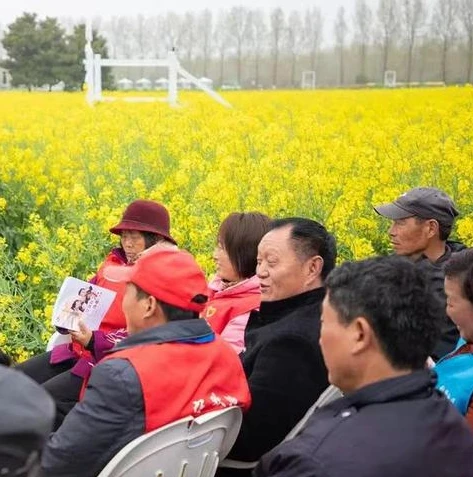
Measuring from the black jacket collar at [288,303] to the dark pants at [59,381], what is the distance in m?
0.88

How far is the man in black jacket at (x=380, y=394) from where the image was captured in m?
1.78

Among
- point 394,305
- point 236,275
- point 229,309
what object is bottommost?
point 229,309

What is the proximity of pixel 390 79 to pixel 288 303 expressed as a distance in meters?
9.87

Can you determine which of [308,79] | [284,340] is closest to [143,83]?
[308,79]

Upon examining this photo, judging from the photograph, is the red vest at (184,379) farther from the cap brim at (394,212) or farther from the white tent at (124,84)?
the white tent at (124,84)

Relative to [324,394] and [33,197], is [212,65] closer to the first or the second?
[33,197]

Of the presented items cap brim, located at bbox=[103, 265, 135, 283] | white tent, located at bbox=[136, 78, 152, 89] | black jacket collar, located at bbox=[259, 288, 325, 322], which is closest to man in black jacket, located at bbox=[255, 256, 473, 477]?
black jacket collar, located at bbox=[259, 288, 325, 322]

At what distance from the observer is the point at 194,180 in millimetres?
6699

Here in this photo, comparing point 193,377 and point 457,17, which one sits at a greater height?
point 457,17

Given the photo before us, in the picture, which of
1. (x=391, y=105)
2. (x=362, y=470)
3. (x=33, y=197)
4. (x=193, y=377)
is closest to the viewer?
(x=362, y=470)

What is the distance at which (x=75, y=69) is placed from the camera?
22.1m

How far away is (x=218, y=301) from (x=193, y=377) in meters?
1.03

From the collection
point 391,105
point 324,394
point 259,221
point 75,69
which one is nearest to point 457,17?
point 391,105

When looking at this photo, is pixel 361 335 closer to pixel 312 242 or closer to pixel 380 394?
pixel 380 394
